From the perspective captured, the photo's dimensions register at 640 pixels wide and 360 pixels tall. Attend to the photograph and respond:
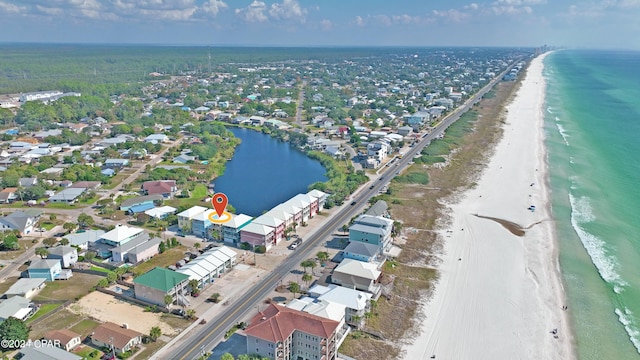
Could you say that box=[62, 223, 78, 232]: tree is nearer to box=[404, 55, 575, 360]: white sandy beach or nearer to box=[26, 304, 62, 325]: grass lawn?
box=[26, 304, 62, 325]: grass lawn

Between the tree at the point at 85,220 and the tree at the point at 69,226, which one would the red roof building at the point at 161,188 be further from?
the tree at the point at 69,226

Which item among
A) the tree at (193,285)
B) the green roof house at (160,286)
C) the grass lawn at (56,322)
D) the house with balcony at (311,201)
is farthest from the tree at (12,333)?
the house with balcony at (311,201)

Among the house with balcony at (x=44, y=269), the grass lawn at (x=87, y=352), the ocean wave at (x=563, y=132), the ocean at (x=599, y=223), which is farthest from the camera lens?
the ocean wave at (x=563, y=132)

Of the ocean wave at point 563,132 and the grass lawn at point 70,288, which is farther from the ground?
the ocean wave at point 563,132

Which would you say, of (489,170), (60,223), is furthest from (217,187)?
(489,170)

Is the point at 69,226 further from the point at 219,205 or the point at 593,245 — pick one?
the point at 593,245

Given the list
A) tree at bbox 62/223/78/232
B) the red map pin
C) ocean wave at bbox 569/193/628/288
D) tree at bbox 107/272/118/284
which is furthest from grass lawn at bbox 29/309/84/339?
ocean wave at bbox 569/193/628/288
